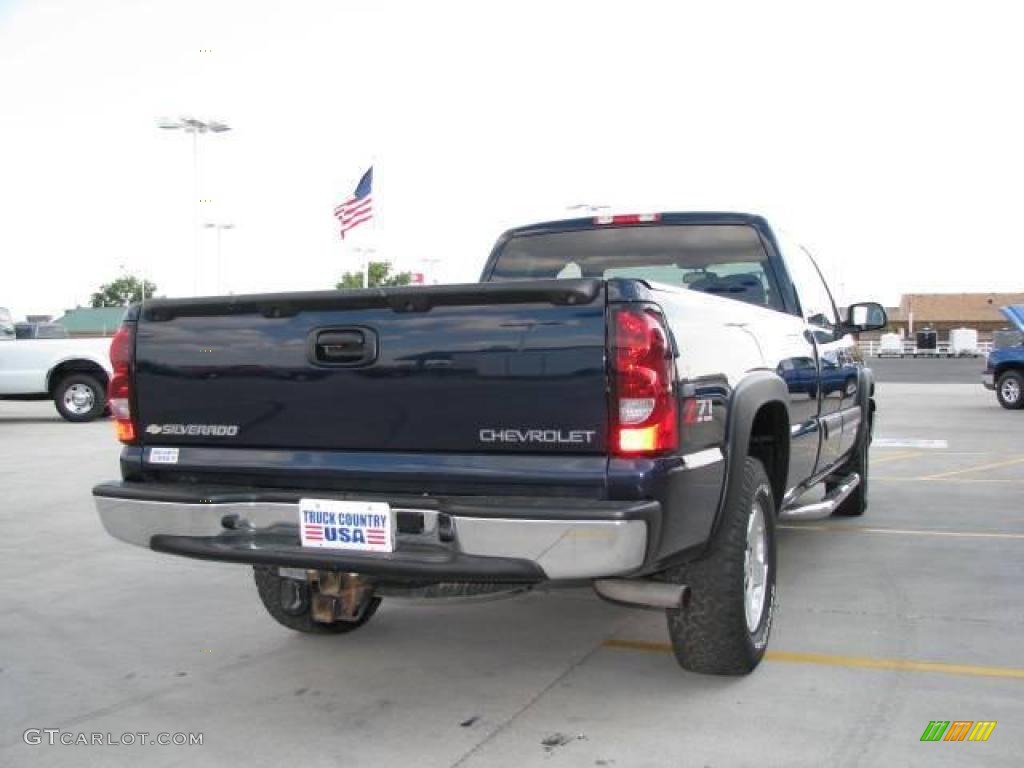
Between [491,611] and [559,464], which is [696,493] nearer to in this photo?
[559,464]

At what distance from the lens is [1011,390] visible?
60.7 feet

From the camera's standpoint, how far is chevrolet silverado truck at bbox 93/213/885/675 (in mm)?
3256

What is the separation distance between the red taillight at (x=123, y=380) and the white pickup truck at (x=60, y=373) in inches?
527

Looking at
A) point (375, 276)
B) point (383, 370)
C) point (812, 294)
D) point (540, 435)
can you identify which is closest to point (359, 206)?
point (812, 294)

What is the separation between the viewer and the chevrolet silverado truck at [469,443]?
3.26m

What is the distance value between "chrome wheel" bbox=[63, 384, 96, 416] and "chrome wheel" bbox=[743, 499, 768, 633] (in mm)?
14673

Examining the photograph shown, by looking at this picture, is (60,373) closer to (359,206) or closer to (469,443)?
(359,206)

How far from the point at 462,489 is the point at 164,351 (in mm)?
1341

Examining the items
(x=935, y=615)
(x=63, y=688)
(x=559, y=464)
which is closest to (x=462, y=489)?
(x=559, y=464)

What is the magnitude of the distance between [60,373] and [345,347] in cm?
1471

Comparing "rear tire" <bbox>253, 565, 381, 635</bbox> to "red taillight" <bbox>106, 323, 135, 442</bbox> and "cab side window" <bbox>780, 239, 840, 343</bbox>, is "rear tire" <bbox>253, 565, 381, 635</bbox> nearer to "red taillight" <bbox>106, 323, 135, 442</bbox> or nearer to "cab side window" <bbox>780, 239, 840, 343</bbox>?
"red taillight" <bbox>106, 323, 135, 442</bbox>

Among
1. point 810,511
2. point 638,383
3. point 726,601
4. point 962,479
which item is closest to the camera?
point 638,383

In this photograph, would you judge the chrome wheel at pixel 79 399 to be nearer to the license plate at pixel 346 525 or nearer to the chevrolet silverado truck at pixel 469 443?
the chevrolet silverado truck at pixel 469 443

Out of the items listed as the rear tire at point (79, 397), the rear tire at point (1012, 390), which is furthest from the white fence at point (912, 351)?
the rear tire at point (79, 397)
